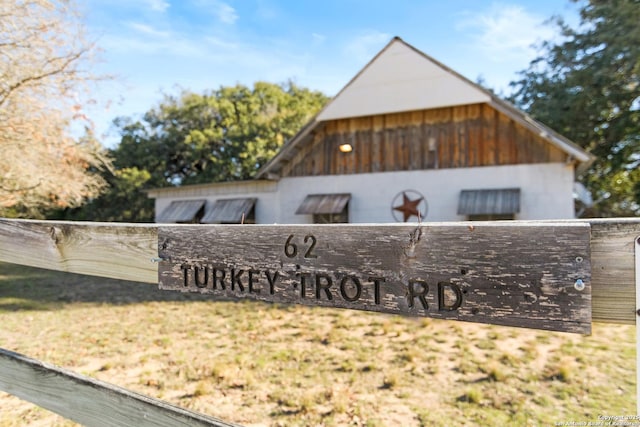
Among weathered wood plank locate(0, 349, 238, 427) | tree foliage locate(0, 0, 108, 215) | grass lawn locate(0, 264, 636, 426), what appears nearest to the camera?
weathered wood plank locate(0, 349, 238, 427)

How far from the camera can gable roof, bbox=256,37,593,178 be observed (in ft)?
33.2

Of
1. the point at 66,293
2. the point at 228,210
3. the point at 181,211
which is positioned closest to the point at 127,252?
the point at 66,293

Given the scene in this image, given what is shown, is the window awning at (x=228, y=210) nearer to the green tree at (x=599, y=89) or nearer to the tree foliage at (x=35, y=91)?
the tree foliage at (x=35, y=91)

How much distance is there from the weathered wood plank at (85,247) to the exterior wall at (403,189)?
32.0 ft

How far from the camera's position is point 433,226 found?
1.05m

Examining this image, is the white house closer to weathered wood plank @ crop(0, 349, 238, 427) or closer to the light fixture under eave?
the light fixture under eave

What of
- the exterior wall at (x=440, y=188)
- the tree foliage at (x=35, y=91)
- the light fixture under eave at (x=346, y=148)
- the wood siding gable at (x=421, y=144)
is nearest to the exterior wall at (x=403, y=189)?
the exterior wall at (x=440, y=188)

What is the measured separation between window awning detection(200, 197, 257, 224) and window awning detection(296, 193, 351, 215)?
6.13 feet

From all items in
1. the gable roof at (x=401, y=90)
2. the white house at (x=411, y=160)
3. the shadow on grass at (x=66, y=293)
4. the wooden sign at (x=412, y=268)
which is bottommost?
→ the shadow on grass at (x=66, y=293)

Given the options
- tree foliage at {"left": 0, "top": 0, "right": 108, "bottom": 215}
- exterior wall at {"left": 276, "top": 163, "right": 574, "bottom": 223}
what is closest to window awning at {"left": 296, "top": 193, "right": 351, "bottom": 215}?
exterior wall at {"left": 276, "top": 163, "right": 574, "bottom": 223}

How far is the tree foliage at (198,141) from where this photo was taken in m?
21.4

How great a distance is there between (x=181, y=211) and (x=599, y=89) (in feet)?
53.8

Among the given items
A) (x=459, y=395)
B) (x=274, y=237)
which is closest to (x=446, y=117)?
(x=459, y=395)

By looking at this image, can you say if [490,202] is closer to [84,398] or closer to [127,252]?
[127,252]
